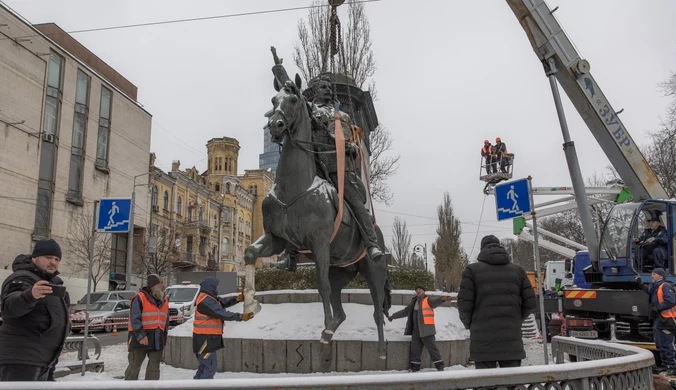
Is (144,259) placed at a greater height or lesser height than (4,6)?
lesser

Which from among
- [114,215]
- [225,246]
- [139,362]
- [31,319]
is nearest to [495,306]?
[31,319]

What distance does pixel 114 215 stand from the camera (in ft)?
32.9

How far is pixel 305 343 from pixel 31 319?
4.99 meters

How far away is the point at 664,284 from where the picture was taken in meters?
9.30

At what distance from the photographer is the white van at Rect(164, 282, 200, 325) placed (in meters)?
20.9

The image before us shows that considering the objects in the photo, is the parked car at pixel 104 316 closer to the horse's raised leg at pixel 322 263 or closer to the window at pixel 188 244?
the horse's raised leg at pixel 322 263

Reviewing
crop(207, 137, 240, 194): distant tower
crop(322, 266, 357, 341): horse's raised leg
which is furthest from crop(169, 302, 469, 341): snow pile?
crop(207, 137, 240, 194): distant tower

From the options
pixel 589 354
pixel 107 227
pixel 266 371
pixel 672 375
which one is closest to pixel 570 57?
pixel 672 375

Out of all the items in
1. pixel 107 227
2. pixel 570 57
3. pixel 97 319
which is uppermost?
pixel 570 57

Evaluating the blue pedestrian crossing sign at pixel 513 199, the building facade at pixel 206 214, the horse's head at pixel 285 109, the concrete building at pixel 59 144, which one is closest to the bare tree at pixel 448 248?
the building facade at pixel 206 214

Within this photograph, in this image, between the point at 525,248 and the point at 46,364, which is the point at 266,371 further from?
the point at 525,248

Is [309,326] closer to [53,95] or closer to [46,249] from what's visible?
[46,249]

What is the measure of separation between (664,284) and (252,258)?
703 cm

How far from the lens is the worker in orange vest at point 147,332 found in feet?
24.9
